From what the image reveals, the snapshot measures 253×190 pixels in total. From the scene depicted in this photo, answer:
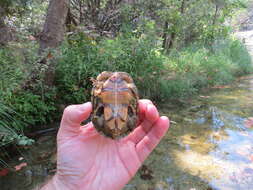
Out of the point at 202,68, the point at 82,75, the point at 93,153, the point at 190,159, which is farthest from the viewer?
the point at 202,68

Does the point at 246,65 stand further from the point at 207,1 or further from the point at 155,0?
the point at 155,0

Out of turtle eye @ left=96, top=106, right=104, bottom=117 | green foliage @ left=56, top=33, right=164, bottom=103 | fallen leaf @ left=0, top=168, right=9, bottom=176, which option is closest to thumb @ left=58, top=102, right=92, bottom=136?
turtle eye @ left=96, top=106, right=104, bottom=117

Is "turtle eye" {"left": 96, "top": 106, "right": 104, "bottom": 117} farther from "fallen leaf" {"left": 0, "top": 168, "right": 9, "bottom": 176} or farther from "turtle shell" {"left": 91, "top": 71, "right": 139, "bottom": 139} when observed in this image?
"fallen leaf" {"left": 0, "top": 168, "right": 9, "bottom": 176}

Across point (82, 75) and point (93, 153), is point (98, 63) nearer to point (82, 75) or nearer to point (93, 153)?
point (82, 75)

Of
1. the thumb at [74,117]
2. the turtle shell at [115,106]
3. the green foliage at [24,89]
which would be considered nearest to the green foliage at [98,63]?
the green foliage at [24,89]

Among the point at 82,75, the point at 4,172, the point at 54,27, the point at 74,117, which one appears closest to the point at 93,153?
the point at 74,117

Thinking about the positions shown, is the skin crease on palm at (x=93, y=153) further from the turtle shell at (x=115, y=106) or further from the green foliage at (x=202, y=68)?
the green foliage at (x=202, y=68)

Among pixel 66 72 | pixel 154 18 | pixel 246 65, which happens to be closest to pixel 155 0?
pixel 154 18
